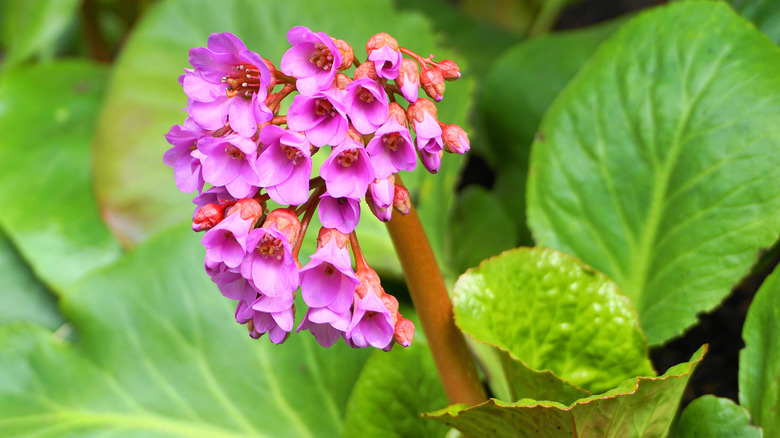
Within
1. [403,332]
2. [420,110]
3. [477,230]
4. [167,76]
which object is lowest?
[477,230]

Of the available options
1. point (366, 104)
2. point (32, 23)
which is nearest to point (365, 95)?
point (366, 104)

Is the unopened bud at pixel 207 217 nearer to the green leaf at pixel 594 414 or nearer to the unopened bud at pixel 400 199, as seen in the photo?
the unopened bud at pixel 400 199

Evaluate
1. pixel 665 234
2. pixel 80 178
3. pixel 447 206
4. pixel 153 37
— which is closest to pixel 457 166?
pixel 447 206

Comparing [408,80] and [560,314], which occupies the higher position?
[408,80]

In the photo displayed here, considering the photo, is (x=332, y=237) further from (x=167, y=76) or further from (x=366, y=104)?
(x=167, y=76)

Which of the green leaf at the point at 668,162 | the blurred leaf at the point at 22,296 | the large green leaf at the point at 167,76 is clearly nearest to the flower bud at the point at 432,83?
the green leaf at the point at 668,162

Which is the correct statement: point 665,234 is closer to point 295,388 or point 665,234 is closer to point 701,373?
point 701,373

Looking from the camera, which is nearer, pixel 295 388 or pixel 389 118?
pixel 389 118
